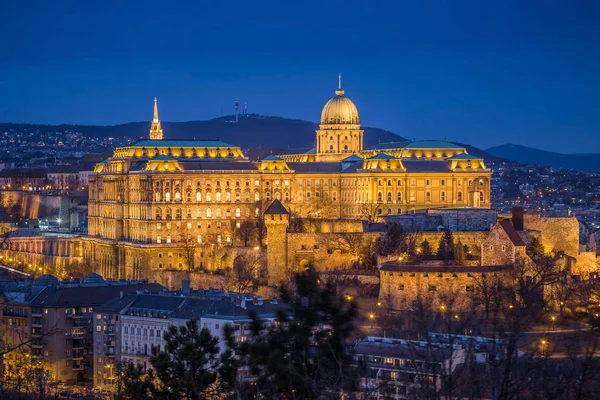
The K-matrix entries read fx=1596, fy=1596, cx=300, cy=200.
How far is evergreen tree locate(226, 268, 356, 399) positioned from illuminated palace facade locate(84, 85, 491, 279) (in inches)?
2912

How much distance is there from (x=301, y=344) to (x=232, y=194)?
3270 inches

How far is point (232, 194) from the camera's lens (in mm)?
123062

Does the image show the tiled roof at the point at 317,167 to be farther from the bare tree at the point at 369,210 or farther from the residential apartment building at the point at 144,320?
the residential apartment building at the point at 144,320

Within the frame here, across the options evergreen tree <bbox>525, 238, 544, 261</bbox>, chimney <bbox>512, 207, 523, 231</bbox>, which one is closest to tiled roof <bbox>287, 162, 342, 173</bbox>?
chimney <bbox>512, 207, 523, 231</bbox>

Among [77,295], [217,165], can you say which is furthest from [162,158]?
[77,295]

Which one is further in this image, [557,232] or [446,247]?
[557,232]

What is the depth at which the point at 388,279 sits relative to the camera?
8181cm

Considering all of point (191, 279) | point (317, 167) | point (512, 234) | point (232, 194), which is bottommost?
point (191, 279)

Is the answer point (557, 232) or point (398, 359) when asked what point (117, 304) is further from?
point (557, 232)

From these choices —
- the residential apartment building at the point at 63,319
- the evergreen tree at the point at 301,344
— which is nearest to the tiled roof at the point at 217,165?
the residential apartment building at the point at 63,319

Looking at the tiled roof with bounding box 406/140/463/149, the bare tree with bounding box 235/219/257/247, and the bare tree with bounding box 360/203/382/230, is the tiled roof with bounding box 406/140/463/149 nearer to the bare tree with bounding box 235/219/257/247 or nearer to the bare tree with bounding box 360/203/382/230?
the bare tree with bounding box 360/203/382/230

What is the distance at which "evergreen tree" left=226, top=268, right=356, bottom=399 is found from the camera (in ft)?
129

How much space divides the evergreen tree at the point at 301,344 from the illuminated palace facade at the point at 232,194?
2912 inches

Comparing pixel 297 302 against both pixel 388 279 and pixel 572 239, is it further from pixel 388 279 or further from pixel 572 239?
pixel 572 239
